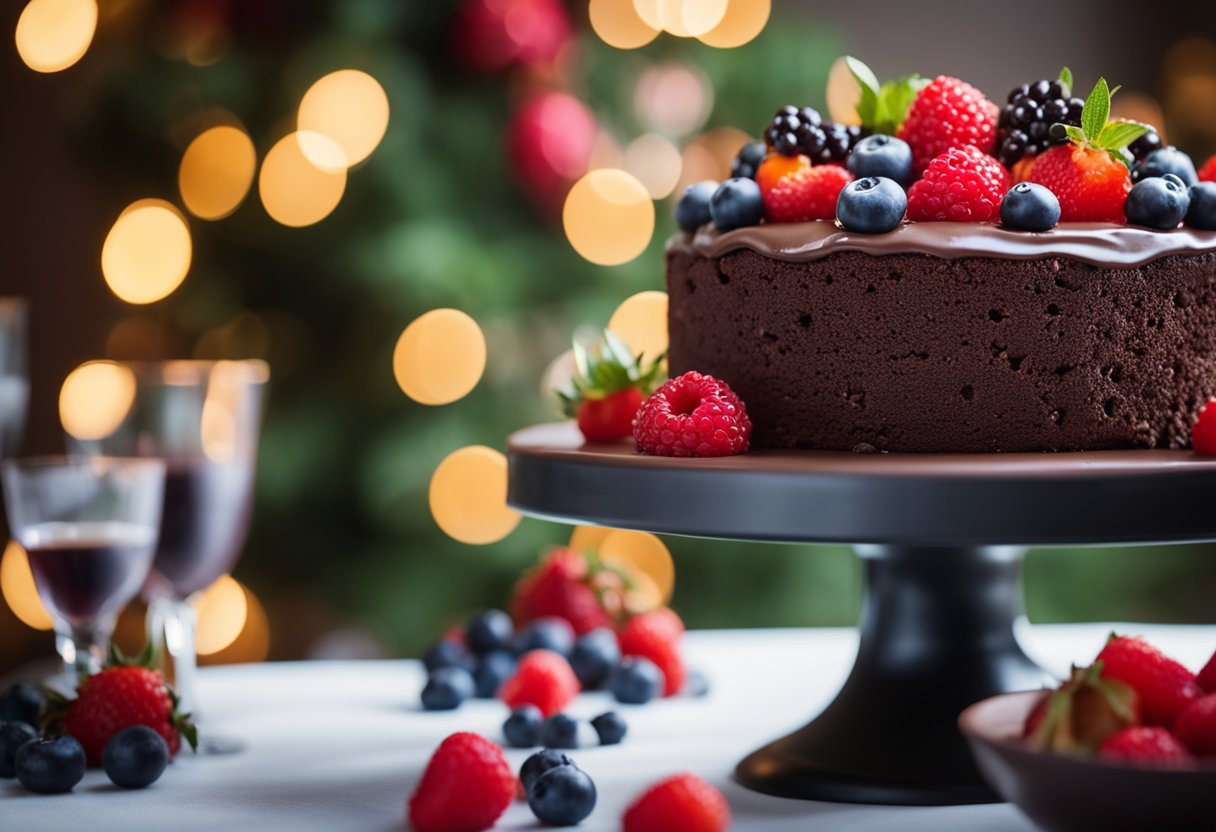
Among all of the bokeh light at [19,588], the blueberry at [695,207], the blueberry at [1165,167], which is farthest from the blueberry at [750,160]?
the bokeh light at [19,588]

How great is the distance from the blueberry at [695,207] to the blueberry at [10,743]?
0.94 meters

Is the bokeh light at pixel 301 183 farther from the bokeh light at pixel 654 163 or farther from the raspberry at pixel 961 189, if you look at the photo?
the raspberry at pixel 961 189

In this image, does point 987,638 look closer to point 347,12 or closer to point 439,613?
point 439,613

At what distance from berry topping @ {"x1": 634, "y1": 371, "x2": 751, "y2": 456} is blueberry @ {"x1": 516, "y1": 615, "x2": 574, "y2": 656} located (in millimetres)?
509

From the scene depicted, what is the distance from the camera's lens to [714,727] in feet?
5.85

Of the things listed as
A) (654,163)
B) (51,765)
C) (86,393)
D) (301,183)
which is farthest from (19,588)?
(51,765)

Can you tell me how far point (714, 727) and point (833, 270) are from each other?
608 millimetres

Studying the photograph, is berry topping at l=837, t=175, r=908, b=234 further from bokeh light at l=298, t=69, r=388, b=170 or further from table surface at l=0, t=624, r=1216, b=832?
bokeh light at l=298, t=69, r=388, b=170

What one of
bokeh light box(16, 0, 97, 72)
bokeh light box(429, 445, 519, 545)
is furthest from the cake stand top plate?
bokeh light box(16, 0, 97, 72)

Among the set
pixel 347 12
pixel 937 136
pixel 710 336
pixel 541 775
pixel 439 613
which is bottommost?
pixel 439 613

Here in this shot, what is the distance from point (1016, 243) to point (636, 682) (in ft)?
2.50

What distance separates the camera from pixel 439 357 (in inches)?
124

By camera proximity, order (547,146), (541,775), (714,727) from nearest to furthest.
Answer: (541,775), (714,727), (547,146)

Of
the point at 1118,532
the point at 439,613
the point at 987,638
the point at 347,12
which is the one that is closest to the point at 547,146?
the point at 347,12
